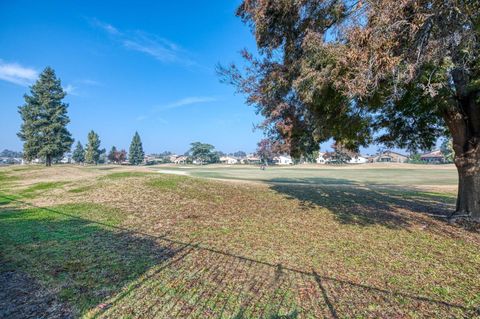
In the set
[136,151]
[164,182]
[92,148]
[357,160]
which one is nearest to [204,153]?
[136,151]

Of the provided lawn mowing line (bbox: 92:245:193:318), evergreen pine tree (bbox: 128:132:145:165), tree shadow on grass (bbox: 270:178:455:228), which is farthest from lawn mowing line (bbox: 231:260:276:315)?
evergreen pine tree (bbox: 128:132:145:165)

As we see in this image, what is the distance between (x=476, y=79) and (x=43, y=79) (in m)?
39.2

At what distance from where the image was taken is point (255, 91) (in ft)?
29.6

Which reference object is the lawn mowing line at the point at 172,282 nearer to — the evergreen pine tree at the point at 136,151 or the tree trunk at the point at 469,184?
the tree trunk at the point at 469,184

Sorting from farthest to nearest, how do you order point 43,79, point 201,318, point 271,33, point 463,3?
1. point 43,79
2. point 271,33
3. point 463,3
4. point 201,318

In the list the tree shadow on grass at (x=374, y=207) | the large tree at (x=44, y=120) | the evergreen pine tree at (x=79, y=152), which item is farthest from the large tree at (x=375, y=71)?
the evergreen pine tree at (x=79, y=152)

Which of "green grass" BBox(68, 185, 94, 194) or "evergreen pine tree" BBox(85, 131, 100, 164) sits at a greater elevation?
"evergreen pine tree" BBox(85, 131, 100, 164)

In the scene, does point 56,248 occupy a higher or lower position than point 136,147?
lower

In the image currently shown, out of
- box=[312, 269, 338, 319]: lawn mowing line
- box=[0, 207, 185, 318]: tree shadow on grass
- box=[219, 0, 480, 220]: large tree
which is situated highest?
box=[219, 0, 480, 220]: large tree

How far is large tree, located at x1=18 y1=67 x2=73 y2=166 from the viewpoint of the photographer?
3117cm

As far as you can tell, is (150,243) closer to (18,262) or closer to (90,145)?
(18,262)

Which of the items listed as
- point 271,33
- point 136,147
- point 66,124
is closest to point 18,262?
point 271,33

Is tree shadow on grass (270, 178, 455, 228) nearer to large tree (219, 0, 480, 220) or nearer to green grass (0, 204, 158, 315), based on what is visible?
large tree (219, 0, 480, 220)

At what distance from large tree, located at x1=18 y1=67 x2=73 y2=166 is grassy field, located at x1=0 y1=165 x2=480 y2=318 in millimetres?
27683
